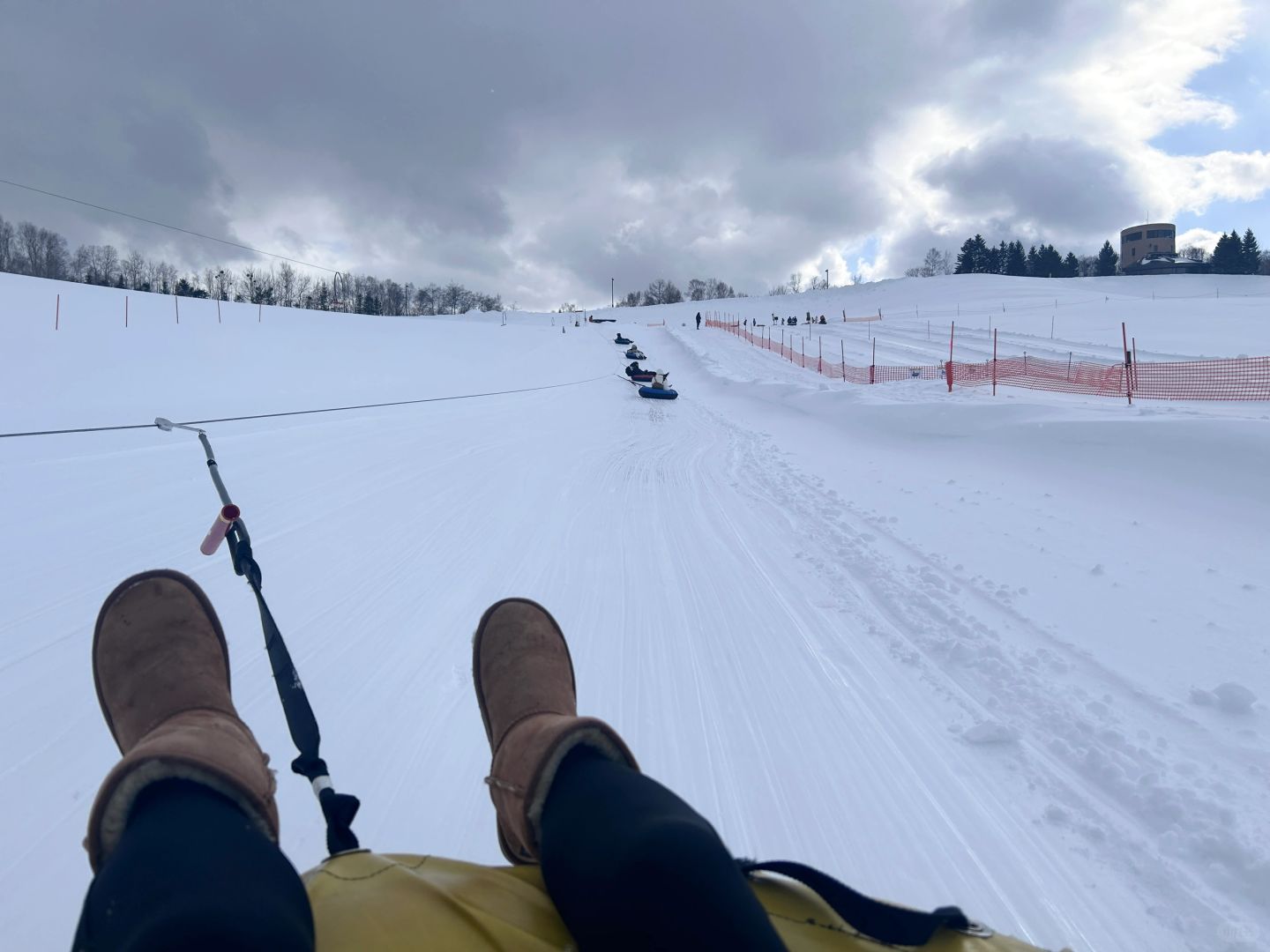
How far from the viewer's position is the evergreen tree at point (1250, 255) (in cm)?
7275

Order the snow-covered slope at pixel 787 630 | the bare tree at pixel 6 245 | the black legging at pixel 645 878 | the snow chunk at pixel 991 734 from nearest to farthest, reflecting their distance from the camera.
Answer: the black legging at pixel 645 878
the snow-covered slope at pixel 787 630
the snow chunk at pixel 991 734
the bare tree at pixel 6 245

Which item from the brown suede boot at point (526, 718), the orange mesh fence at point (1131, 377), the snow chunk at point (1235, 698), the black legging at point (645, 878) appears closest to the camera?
the black legging at point (645, 878)

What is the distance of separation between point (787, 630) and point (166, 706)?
117 inches

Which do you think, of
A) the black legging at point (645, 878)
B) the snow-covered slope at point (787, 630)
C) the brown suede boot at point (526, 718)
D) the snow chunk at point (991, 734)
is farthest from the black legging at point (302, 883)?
the snow chunk at point (991, 734)

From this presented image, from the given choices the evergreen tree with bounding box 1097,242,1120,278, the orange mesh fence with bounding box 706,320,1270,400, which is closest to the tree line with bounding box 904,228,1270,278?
the evergreen tree with bounding box 1097,242,1120,278

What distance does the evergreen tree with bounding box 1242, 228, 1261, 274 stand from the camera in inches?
2864

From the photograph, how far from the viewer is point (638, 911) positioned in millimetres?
1292

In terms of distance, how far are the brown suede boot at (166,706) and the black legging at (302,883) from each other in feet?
0.15

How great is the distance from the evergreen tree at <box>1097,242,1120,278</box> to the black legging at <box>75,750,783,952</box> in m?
117

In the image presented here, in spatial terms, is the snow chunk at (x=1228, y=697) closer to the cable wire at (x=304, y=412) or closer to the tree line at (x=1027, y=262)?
the cable wire at (x=304, y=412)

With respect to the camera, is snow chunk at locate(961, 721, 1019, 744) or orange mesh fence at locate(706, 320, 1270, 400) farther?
orange mesh fence at locate(706, 320, 1270, 400)

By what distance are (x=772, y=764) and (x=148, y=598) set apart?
7.56ft

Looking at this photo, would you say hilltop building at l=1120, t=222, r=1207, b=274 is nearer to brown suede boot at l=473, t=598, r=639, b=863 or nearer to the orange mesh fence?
the orange mesh fence

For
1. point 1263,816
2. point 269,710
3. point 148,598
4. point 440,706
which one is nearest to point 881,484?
point 1263,816
